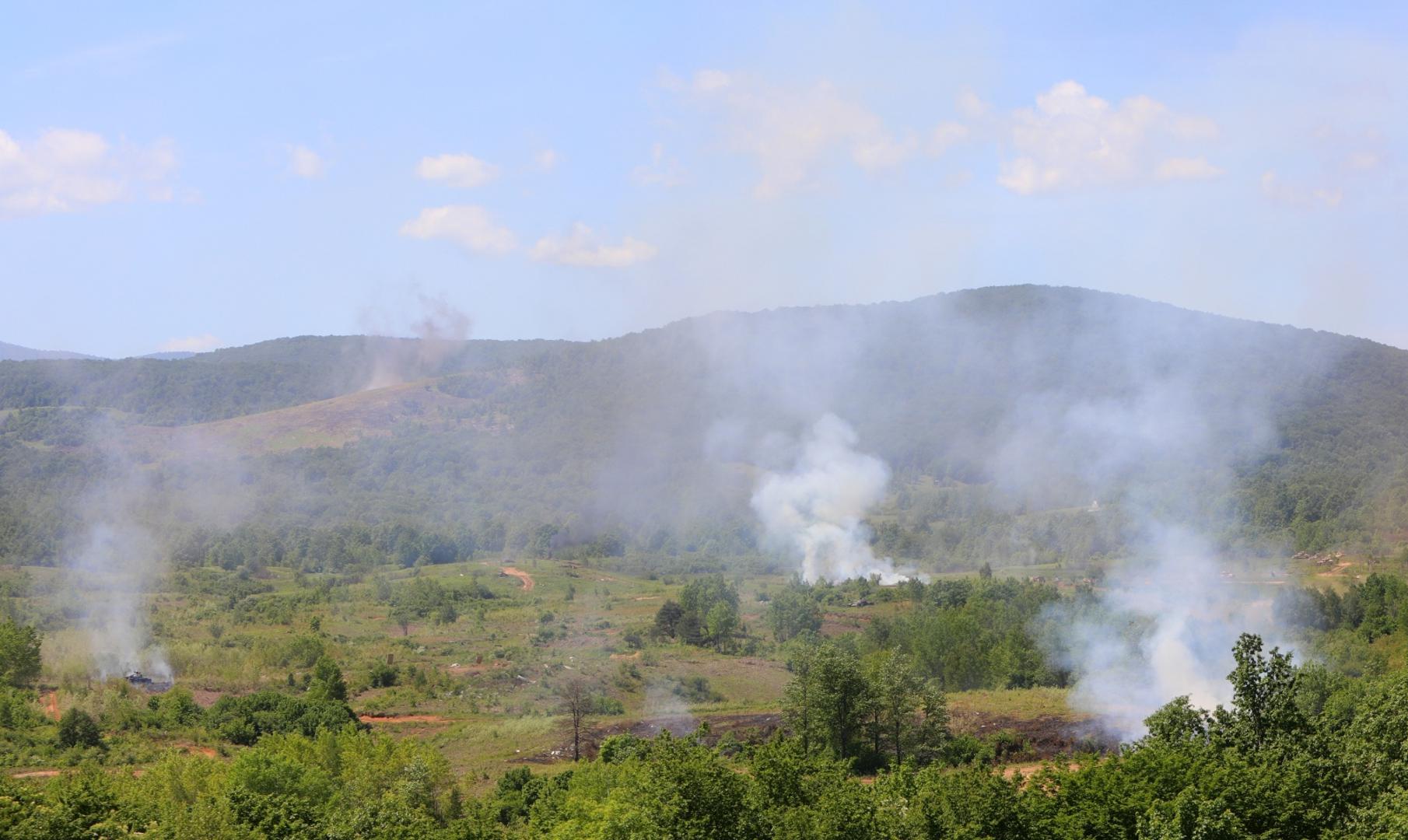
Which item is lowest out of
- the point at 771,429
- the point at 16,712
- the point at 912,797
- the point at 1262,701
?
the point at 16,712

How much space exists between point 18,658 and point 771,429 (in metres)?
111

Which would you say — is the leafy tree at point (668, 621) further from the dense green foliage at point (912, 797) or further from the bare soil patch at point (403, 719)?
the dense green foliage at point (912, 797)

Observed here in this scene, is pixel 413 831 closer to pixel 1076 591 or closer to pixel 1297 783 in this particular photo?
pixel 1297 783

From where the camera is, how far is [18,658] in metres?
46.4

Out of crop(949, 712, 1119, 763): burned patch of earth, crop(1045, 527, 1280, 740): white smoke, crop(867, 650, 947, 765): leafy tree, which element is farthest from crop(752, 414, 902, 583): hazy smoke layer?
crop(867, 650, 947, 765): leafy tree

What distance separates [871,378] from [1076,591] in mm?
106516

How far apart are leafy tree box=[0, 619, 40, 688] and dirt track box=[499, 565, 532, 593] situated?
3898 cm

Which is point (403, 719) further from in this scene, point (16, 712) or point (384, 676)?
point (16, 712)

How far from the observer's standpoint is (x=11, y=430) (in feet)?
428

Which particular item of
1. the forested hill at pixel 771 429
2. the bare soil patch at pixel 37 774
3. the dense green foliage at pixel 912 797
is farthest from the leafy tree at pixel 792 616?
the bare soil patch at pixel 37 774

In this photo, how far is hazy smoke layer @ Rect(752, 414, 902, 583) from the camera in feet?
320

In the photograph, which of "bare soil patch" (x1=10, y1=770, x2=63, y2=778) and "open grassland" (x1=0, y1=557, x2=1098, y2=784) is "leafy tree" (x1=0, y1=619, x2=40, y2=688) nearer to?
"open grassland" (x1=0, y1=557, x2=1098, y2=784)

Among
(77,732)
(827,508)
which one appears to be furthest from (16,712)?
(827,508)

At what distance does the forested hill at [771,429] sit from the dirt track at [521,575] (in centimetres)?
2011
